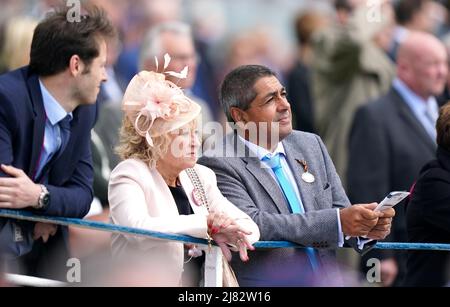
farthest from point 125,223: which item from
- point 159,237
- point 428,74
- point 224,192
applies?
point 428,74

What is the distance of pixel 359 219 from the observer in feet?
24.1

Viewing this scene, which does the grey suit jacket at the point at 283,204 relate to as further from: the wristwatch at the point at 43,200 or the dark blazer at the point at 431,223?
the wristwatch at the point at 43,200

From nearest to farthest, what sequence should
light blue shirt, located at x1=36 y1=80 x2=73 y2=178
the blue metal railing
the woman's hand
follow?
the blue metal railing < the woman's hand < light blue shirt, located at x1=36 y1=80 x2=73 y2=178

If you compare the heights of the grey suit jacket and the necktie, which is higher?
the necktie

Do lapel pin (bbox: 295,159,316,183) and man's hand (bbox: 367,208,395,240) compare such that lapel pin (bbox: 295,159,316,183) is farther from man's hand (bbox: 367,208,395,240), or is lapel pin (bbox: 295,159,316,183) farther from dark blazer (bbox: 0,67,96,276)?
dark blazer (bbox: 0,67,96,276)

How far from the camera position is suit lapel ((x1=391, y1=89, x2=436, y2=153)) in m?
11.0

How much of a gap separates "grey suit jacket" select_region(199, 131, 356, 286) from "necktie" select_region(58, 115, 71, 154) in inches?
29.0

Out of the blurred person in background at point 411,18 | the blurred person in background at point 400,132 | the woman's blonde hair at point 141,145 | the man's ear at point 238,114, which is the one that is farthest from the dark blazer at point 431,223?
the blurred person in background at point 411,18

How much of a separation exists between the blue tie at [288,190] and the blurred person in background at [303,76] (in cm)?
440

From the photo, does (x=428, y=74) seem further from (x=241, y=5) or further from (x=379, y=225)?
(x=379, y=225)

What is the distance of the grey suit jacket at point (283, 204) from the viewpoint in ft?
24.5

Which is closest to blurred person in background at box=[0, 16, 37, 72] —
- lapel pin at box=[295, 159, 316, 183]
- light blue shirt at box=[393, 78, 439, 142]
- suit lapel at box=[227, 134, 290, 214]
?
suit lapel at box=[227, 134, 290, 214]

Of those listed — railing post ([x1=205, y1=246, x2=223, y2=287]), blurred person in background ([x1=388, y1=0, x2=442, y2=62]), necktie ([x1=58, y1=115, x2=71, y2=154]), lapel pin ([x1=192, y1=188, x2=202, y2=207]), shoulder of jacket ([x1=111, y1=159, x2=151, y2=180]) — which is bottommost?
railing post ([x1=205, y1=246, x2=223, y2=287])

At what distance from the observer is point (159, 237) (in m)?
6.84
